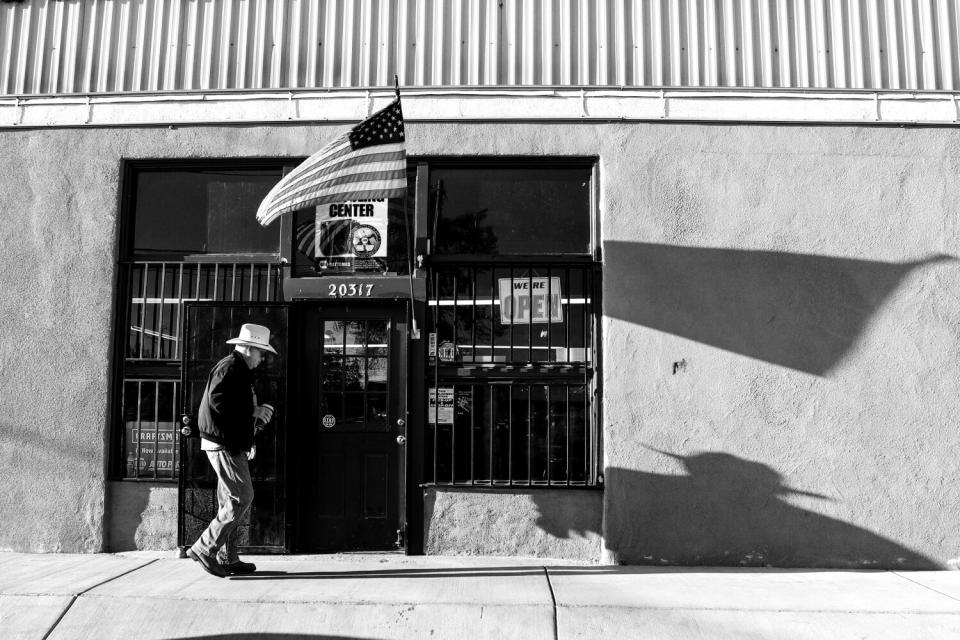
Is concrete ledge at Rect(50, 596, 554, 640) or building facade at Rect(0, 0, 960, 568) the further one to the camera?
building facade at Rect(0, 0, 960, 568)

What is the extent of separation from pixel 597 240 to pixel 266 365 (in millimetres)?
3021

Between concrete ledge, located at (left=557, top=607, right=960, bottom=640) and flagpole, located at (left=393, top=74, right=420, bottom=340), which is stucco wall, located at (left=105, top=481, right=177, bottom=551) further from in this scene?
concrete ledge, located at (left=557, top=607, right=960, bottom=640)

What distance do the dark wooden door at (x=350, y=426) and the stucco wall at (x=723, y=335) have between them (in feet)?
5.21

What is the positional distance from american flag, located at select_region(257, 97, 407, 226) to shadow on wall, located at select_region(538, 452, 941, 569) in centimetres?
304

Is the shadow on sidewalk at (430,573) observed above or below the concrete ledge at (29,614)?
above

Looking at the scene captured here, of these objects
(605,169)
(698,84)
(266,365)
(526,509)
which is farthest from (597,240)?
(266,365)

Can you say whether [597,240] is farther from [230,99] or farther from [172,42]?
[172,42]

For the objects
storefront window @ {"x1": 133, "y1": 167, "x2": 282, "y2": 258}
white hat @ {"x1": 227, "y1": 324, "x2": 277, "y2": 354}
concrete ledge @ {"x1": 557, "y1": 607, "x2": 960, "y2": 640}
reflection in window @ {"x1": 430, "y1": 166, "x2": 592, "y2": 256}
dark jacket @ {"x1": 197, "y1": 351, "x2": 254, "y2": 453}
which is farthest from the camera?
storefront window @ {"x1": 133, "y1": 167, "x2": 282, "y2": 258}

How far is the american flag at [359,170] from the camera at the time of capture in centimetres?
610

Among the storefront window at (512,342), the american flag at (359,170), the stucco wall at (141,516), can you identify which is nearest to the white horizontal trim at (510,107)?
the storefront window at (512,342)

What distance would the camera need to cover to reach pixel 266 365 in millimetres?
6680

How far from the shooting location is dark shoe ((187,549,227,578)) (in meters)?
5.75

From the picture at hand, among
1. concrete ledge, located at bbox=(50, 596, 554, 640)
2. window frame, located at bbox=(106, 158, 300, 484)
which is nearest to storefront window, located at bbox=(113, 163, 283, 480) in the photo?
window frame, located at bbox=(106, 158, 300, 484)

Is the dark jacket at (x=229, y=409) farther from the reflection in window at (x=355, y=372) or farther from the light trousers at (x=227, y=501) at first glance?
the reflection in window at (x=355, y=372)
